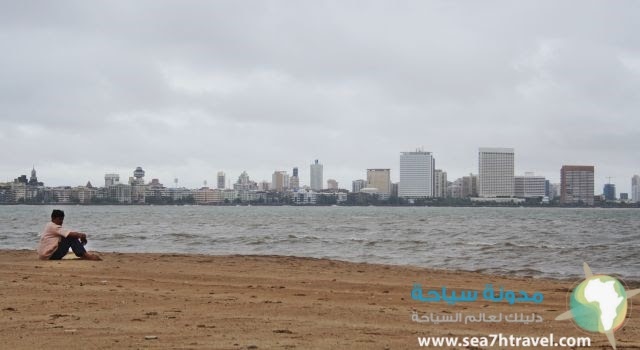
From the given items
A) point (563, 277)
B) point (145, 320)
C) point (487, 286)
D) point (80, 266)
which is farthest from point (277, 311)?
point (563, 277)

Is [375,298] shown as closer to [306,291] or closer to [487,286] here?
[306,291]

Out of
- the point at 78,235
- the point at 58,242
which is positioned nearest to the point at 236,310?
the point at 78,235

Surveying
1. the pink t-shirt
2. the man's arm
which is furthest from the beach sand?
the pink t-shirt

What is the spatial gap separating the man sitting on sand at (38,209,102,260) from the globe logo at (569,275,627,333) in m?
11.2

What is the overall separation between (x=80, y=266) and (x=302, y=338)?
9.13 meters

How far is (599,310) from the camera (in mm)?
8742

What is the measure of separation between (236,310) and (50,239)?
8.79m

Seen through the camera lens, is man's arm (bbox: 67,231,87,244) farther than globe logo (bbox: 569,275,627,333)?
Yes

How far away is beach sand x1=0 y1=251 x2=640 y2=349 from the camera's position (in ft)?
24.0

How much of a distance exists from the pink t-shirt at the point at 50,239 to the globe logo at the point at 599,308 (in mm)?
11554

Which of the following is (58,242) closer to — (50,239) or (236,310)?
(50,239)

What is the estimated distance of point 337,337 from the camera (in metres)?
7.48

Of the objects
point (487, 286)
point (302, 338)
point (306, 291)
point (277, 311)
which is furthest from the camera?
point (487, 286)

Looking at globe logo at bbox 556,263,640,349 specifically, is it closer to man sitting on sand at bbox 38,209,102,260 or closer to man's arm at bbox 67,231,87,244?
man's arm at bbox 67,231,87,244
